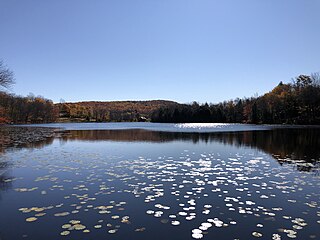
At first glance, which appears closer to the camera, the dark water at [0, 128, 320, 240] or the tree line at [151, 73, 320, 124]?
the dark water at [0, 128, 320, 240]

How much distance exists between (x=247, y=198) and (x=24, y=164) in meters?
13.1

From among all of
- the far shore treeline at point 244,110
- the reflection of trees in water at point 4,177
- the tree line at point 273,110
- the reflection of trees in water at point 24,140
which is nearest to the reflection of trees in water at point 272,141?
the reflection of trees in water at point 24,140

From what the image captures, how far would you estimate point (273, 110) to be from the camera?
3777 inches

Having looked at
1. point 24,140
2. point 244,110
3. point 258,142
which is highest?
point 244,110

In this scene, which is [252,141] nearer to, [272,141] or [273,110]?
[272,141]

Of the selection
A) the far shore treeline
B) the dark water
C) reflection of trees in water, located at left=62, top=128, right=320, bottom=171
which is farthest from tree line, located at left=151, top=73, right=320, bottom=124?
the dark water

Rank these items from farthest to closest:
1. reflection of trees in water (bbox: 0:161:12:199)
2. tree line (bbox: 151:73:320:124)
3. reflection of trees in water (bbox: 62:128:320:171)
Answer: tree line (bbox: 151:73:320:124) → reflection of trees in water (bbox: 62:128:320:171) → reflection of trees in water (bbox: 0:161:12:199)

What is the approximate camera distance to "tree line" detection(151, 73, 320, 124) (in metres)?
81.1

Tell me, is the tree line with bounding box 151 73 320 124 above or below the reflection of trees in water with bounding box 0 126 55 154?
above

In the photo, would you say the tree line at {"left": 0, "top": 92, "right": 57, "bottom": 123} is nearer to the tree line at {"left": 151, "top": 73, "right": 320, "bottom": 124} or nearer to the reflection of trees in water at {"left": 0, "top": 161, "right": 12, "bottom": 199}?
the tree line at {"left": 151, "top": 73, "right": 320, "bottom": 124}

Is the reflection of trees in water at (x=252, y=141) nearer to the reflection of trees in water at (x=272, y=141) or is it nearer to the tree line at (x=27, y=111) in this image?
the reflection of trees in water at (x=272, y=141)

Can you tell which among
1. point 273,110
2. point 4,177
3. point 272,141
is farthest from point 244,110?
point 4,177

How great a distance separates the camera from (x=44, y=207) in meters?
8.30

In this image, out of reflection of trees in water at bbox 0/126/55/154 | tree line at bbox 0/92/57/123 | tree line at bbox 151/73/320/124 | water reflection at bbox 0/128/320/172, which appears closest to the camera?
water reflection at bbox 0/128/320/172
